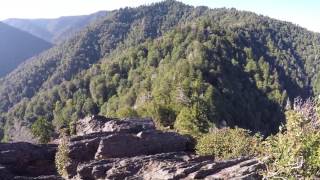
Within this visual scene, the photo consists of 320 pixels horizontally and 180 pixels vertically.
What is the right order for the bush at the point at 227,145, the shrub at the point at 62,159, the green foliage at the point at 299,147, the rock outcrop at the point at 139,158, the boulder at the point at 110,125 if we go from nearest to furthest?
the green foliage at the point at 299,147
the rock outcrop at the point at 139,158
the shrub at the point at 62,159
the boulder at the point at 110,125
the bush at the point at 227,145

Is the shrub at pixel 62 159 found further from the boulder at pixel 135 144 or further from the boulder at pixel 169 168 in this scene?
the boulder at pixel 135 144

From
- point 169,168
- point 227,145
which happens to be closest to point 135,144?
point 169,168

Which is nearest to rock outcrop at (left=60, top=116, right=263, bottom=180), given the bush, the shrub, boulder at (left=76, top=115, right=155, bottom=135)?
boulder at (left=76, top=115, right=155, bottom=135)

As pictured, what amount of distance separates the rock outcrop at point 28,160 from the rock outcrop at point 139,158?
148 inches

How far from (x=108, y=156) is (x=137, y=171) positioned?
5.18 metres

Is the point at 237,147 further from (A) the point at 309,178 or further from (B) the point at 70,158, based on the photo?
(A) the point at 309,178

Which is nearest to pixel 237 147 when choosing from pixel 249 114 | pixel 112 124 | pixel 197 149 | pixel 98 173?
pixel 197 149

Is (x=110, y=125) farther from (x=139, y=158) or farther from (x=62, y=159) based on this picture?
(x=139, y=158)

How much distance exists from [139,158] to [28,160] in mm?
12252

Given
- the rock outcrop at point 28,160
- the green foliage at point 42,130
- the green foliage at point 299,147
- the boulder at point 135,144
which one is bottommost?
the green foliage at point 42,130

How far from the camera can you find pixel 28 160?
163 ft

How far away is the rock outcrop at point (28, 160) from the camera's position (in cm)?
4825

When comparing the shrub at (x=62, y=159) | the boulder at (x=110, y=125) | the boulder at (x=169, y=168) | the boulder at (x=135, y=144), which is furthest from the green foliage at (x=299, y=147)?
the shrub at (x=62, y=159)

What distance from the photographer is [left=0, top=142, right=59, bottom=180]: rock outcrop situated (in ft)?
158
